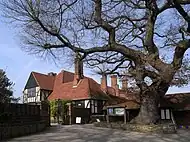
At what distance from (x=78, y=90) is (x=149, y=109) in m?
18.8

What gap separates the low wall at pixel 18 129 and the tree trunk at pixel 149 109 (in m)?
7.19

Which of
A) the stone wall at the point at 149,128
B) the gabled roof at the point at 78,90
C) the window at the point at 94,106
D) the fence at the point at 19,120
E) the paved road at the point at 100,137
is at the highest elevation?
the gabled roof at the point at 78,90

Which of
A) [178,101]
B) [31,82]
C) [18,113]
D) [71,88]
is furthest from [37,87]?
[18,113]

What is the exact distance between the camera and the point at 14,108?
19.0m

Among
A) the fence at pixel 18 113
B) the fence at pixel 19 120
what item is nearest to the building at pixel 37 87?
the fence at pixel 19 120

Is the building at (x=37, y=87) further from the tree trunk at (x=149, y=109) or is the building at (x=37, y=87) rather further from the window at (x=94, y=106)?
the tree trunk at (x=149, y=109)

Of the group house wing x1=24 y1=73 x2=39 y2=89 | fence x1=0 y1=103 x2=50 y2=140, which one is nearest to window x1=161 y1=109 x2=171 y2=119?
fence x1=0 y1=103 x2=50 y2=140

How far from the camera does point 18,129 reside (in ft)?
60.4

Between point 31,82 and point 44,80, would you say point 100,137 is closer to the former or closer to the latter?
point 44,80

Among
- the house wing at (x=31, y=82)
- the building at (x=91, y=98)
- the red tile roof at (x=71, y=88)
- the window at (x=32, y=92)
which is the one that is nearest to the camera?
the building at (x=91, y=98)

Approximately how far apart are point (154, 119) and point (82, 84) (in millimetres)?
19546

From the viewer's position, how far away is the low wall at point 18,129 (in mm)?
17016

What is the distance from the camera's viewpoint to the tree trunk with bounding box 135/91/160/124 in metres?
22.0

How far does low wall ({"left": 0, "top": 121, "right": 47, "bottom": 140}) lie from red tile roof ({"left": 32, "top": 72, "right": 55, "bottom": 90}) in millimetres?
23086
